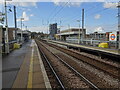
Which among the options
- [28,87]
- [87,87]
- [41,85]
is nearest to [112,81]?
[87,87]

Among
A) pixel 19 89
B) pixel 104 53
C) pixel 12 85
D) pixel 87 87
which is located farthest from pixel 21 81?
pixel 104 53

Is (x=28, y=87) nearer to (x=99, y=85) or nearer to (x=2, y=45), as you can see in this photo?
(x=99, y=85)

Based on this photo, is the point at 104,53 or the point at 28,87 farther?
the point at 104,53

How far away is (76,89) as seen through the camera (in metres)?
5.45

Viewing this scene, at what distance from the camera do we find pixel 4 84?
5.23 m

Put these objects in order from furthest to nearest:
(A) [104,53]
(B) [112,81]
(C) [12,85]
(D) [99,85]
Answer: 1. (A) [104,53]
2. (B) [112,81]
3. (D) [99,85]
4. (C) [12,85]

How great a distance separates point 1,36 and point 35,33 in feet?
504

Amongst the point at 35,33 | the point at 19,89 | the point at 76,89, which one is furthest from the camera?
the point at 35,33

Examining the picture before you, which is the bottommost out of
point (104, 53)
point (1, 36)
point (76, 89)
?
point (76, 89)

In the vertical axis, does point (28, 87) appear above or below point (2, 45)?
below

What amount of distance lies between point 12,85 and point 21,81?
48cm

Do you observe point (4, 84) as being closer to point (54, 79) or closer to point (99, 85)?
point (54, 79)

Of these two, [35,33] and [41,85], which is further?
[35,33]

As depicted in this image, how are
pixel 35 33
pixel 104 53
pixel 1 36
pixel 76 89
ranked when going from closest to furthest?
pixel 76 89, pixel 104 53, pixel 1 36, pixel 35 33
